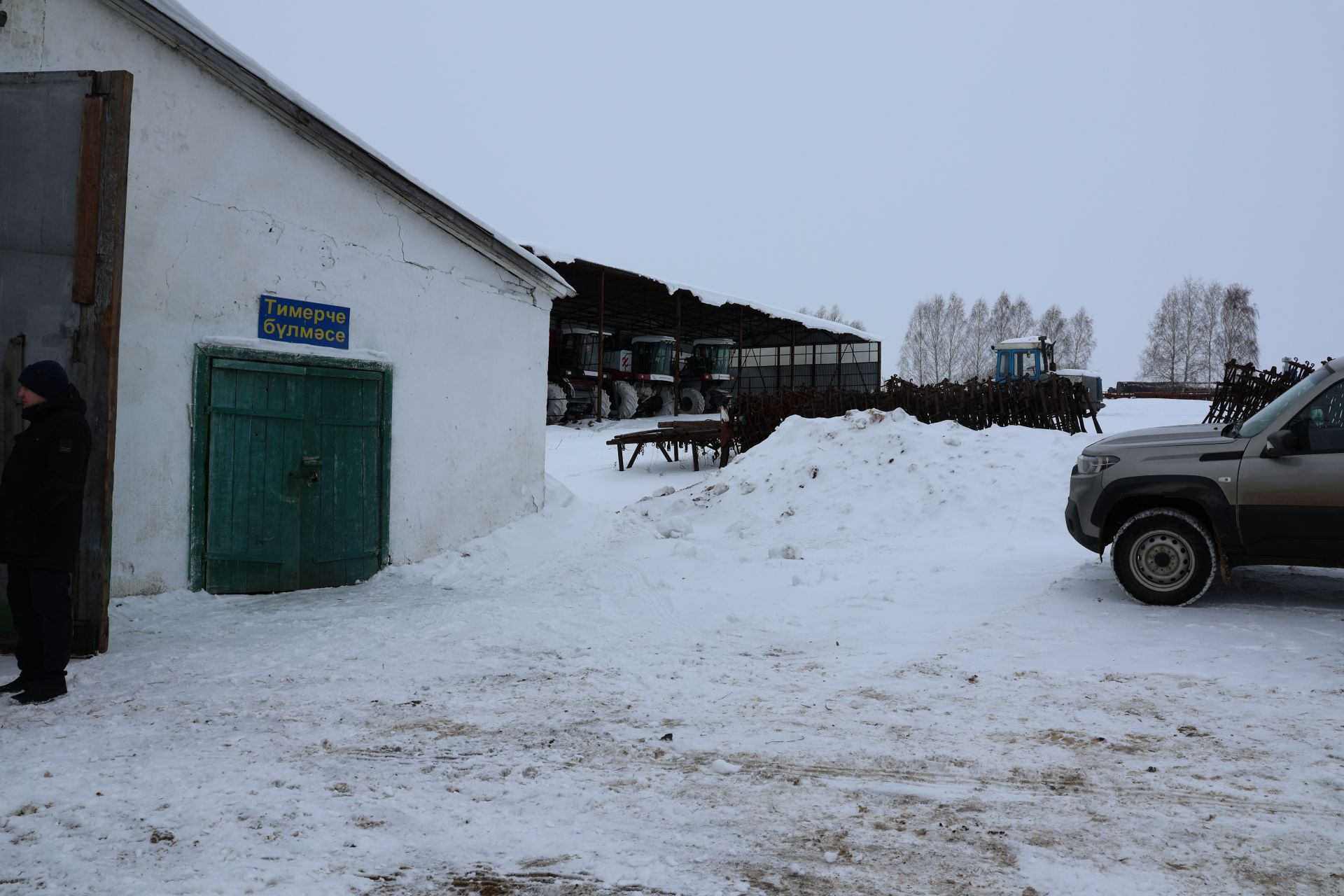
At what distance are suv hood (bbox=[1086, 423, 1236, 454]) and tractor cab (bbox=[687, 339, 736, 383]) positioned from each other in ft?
91.7

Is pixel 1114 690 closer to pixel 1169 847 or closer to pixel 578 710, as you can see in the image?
pixel 1169 847

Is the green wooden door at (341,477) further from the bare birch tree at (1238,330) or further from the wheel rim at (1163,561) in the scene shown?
the bare birch tree at (1238,330)

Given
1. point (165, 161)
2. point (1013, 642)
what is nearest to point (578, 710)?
point (1013, 642)

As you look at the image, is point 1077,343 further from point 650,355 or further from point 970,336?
point 650,355

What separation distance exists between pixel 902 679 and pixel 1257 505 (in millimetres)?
3228

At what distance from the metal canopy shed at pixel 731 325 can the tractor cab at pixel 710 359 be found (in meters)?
0.74

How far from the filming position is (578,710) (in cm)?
475

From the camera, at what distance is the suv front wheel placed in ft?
22.1

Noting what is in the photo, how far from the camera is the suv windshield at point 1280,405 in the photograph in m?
6.57

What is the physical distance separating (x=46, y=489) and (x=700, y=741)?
12.5ft

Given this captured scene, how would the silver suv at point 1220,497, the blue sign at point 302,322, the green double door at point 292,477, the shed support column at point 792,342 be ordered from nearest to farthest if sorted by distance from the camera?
the silver suv at point 1220,497 → the green double door at point 292,477 → the blue sign at point 302,322 → the shed support column at point 792,342

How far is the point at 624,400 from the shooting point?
31.0m

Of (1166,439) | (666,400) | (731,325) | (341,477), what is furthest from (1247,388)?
(731,325)

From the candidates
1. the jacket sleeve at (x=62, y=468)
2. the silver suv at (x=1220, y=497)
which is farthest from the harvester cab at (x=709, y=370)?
the jacket sleeve at (x=62, y=468)
